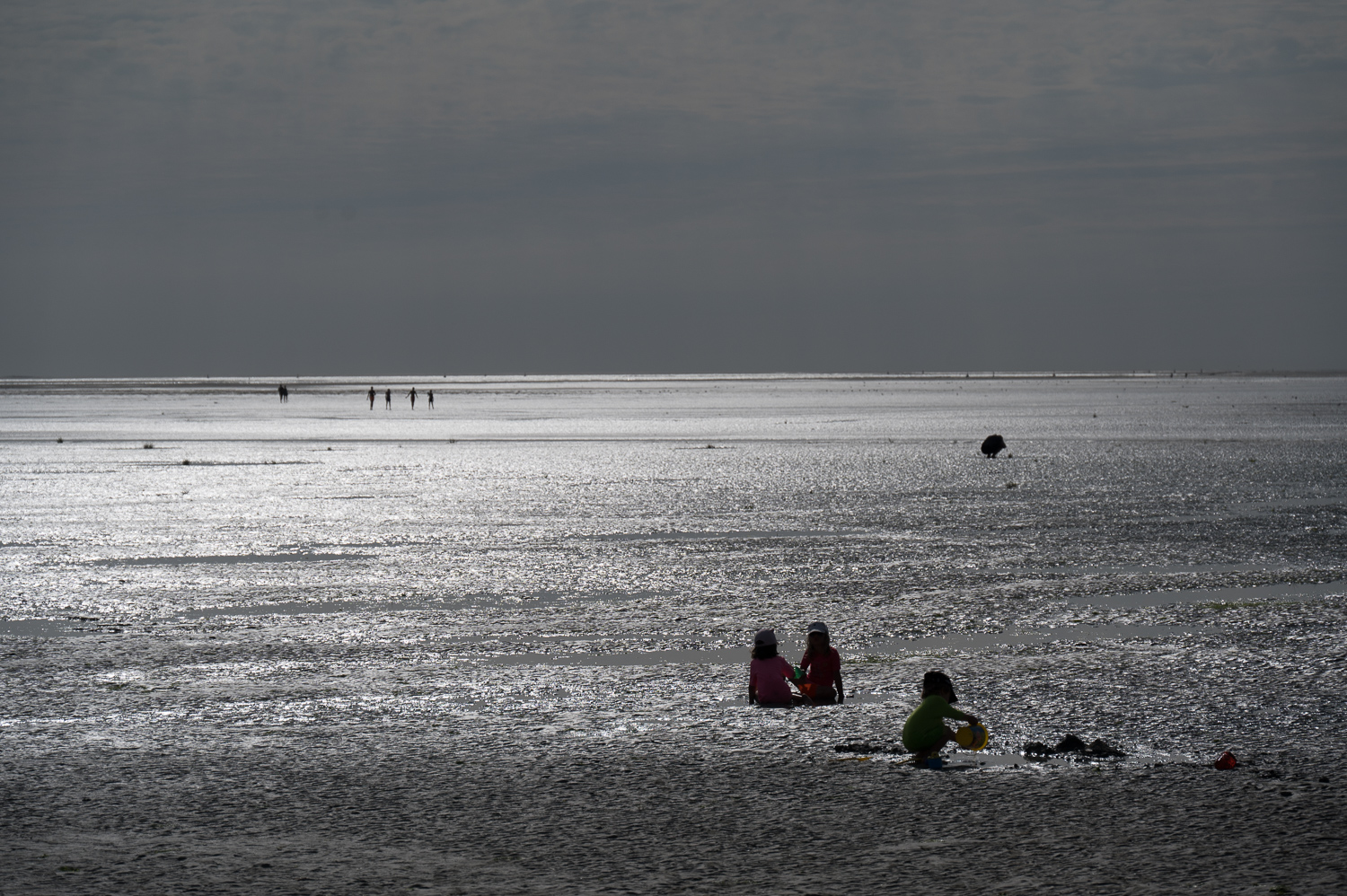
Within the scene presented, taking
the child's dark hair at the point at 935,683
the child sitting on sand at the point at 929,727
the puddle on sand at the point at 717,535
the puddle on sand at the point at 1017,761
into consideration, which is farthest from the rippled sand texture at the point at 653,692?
the child's dark hair at the point at 935,683

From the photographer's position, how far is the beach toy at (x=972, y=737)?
8711mm

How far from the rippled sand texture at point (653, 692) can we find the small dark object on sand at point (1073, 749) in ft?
0.55

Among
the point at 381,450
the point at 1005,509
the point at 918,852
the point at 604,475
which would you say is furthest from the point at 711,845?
the point at 381,450

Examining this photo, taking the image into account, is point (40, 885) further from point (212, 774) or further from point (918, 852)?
point (918, 852)

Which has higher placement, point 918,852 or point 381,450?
point 381,450

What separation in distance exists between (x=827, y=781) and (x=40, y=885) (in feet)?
14.2

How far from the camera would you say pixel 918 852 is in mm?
6820

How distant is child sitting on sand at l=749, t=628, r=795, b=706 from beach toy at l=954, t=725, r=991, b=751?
162 cm

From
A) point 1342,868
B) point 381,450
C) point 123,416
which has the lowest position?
point 1342,868

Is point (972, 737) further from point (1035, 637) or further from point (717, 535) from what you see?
point (717, 535)

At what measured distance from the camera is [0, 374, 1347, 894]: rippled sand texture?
680 centimetres

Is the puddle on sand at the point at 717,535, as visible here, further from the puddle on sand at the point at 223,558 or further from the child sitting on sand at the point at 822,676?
the child sitting on sand at the point at 822,676

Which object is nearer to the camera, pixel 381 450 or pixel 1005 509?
pixel 1005 509

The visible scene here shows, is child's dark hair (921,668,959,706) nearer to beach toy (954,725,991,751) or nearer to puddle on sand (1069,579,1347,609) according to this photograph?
Answer: beach toy (954,725,991,751)
